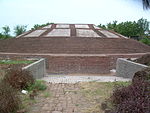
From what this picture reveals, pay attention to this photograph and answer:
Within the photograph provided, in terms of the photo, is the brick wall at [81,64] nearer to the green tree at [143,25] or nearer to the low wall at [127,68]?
the low wall at [127,68]

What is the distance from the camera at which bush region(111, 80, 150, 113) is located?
293 cm

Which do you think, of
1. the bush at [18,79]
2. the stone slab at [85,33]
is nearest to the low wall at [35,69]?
the bush at [18,79]

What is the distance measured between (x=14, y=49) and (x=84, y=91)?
43.8 feet

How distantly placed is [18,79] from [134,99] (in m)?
3.33

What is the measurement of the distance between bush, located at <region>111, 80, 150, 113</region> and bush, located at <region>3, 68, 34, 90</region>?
2.55 meters

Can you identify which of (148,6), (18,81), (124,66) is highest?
(148,6)

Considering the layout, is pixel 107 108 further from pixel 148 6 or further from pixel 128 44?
pixel 128 44

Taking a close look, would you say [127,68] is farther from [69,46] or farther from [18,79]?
[18,79]

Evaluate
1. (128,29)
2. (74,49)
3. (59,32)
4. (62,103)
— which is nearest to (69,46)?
(74,49)

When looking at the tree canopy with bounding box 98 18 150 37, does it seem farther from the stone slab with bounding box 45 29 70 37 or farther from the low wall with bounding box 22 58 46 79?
the low wall with bounding box 22 58 46 79

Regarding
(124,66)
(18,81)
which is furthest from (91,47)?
→ (18,81)

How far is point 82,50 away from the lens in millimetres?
17031

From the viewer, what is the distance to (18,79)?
5.77 meters

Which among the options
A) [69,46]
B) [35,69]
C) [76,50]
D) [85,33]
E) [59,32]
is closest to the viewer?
[35,69]
